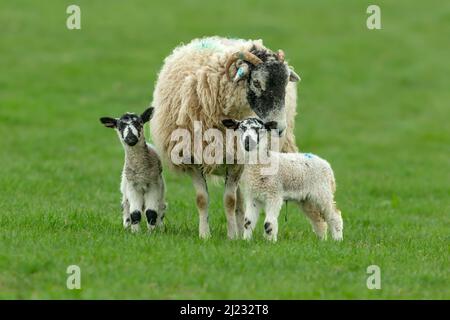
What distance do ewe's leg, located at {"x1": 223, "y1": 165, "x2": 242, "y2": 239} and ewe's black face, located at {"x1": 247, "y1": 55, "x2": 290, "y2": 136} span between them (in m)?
0.88

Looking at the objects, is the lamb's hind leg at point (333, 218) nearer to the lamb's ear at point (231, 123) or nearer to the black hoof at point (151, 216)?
the lamb's ear at point (231, 123)

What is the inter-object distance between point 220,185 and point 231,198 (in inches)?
79.4

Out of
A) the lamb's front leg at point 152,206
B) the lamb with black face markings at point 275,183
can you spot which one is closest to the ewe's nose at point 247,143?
the lamb with black face markings at point 275,183

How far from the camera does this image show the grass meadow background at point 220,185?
27.3ft

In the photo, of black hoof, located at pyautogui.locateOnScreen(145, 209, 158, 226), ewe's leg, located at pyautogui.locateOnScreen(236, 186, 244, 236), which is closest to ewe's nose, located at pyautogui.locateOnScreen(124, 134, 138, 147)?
black hoof, located at pyautogui.locateOnScreen(145, 209, 158, 226)

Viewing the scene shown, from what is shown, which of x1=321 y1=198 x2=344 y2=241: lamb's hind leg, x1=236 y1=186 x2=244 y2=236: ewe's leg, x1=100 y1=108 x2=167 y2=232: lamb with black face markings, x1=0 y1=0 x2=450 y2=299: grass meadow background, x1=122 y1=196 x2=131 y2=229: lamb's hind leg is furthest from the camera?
x1=236 y1=186 x2=244 y2=236: ewe's leg

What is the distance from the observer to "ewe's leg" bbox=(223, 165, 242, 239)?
11.0 meters

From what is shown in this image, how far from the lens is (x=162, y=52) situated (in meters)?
31.2

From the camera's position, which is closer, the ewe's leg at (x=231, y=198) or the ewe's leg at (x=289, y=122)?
the ewe's leg at (x=231, y=198)

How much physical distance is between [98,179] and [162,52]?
603 inches

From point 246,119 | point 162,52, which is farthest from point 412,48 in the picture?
point 246,119

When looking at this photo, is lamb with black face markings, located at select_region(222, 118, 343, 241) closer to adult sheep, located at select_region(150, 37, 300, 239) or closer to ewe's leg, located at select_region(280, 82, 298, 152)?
adult sheep, located at select_region(150, 37, 300, 239)
